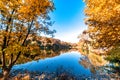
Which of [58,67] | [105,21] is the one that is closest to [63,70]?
[58,67]

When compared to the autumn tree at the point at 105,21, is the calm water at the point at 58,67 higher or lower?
lower

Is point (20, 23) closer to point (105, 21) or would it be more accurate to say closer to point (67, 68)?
point (105, 21)

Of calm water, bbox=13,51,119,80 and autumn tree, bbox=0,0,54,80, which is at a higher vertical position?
autumn tree, bbox=0,0,54,80

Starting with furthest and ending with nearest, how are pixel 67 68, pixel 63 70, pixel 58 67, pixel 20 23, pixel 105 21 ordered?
pixel 67 68 < pixel 58 67 < pixel 105 21 < pixel 63 70 < pixel 20 23

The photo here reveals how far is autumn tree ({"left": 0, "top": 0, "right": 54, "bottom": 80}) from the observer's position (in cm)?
1213

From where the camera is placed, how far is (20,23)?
12883 mm

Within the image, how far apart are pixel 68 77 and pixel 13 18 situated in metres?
6.83

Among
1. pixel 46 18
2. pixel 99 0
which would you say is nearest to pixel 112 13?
pixel 99 0

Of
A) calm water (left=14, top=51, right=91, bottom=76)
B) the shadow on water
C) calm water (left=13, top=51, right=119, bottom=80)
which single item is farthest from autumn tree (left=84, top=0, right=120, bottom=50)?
calm water (left=14, top=51, right=91, bottom=76)

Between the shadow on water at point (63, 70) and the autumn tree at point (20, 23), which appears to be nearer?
the autumn tree at point (20, 23)

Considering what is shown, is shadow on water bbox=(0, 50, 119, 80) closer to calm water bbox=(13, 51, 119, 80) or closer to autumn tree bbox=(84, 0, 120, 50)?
calm water bbox=(13, 51, 119, 80)

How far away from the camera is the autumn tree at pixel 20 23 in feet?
39.8

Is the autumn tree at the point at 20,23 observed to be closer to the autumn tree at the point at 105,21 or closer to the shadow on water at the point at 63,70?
the shadow on water at the point at 63,70

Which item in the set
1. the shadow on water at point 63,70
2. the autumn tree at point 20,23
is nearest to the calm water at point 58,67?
the shadow on water at point 63,70
